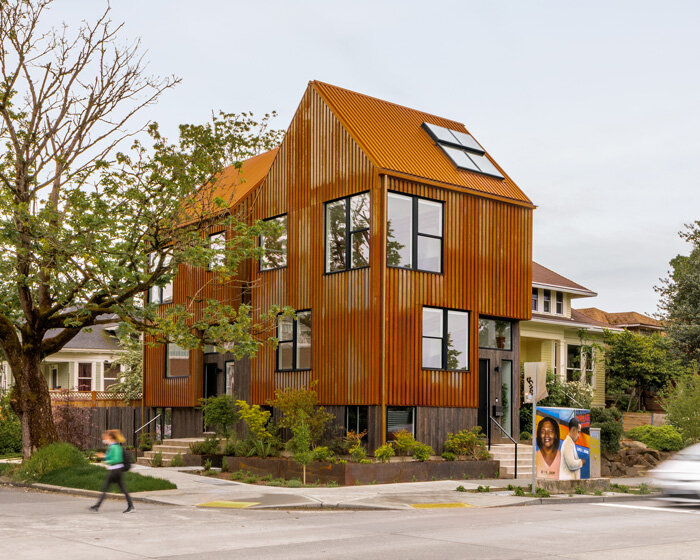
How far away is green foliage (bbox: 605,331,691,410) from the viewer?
3988cm

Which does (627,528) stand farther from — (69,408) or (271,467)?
(69,408)

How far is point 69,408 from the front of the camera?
3191 centimetres

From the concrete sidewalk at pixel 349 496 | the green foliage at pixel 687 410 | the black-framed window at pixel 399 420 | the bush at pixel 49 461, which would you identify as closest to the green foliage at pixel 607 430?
the green foliage at pixel 687 410

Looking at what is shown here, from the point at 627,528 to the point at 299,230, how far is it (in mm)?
14456

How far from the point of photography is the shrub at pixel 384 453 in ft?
72.5

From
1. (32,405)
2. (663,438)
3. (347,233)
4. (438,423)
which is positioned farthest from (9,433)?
(663,438)

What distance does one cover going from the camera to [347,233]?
24.5m

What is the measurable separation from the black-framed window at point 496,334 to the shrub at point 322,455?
614 centimetres

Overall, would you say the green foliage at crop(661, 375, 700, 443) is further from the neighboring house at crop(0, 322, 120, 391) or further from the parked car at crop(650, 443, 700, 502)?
the neighboring house at crop(0, 322, 120, 391)

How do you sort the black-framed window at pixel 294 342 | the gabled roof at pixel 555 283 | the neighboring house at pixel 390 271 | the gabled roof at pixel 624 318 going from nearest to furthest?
the neighboring house at pixel 390 271, the black-framed window at pixel 294 342, the gabled roof at pixel 555 283, the gabled roof at pixel 624 318

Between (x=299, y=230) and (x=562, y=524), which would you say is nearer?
(x=562, y=524)

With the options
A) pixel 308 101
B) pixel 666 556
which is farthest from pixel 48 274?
pixel 666 556

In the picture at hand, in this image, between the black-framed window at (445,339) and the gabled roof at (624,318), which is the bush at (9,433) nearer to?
the black-framed window at (445,339)

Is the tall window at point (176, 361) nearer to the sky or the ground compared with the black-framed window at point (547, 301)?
nearer to the ground
